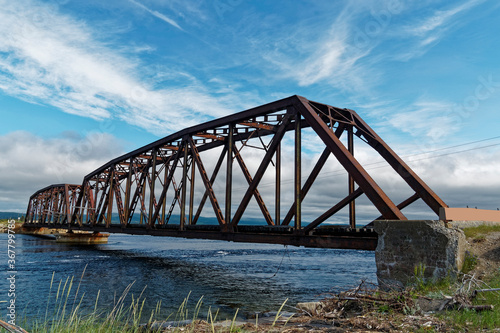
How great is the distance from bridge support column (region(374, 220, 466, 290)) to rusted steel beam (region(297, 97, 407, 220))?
1119 mm

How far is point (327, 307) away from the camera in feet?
27.6

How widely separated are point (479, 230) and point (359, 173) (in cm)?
410

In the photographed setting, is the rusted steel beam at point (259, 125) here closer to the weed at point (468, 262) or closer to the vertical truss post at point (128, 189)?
the weed at point (468, 262)

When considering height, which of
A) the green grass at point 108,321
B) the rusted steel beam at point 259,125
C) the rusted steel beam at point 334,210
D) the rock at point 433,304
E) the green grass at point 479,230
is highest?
the rusted steel beam at point 259,125

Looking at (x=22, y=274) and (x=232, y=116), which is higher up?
(x=232, y=116)

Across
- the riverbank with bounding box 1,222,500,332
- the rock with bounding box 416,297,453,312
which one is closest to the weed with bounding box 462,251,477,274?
the riverbank with bounding box 1,222,500,332

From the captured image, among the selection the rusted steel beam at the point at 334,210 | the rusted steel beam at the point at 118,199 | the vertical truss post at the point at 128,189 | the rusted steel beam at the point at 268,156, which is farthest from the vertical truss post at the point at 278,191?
the rusted steel beam at the point at 118,199

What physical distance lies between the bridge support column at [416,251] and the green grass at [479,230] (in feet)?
3.44

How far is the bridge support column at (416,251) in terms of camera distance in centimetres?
923

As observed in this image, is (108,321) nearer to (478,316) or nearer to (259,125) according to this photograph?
(478,316)

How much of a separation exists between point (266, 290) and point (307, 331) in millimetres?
12862

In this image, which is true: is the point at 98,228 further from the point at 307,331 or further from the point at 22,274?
the point at 307,331

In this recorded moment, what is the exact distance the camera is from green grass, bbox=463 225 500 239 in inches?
414

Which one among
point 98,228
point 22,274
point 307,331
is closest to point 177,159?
point 22,274
